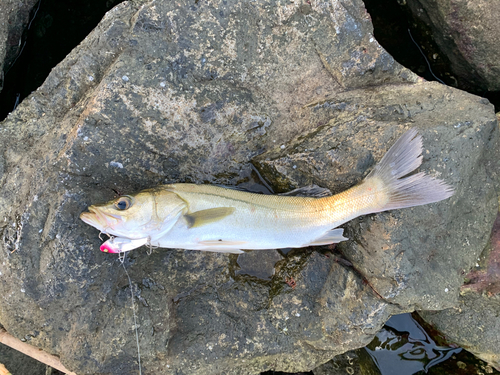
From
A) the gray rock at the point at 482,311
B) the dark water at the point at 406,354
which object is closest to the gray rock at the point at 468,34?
the gray rock at the point at 482,311

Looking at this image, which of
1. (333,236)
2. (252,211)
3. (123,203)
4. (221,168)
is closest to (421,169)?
(333,236)

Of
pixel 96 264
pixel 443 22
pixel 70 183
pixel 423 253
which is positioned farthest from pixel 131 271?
pixel 443 22

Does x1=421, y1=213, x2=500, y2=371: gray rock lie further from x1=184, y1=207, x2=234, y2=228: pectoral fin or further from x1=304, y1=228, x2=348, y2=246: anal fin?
x1=184, y1=207, x2=234, y2=228: pectoral fin

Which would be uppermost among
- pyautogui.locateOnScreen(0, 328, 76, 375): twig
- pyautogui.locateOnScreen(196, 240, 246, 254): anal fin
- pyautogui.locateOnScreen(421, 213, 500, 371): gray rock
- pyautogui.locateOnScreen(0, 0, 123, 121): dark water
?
pyautogui.locateOnScreen(0, 0, 123, 121): dark water

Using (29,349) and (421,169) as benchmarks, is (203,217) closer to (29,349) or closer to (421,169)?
(421,169)

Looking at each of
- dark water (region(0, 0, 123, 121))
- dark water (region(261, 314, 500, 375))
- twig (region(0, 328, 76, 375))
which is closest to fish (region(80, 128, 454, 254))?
twig (region(0, 328, 76, 375))
